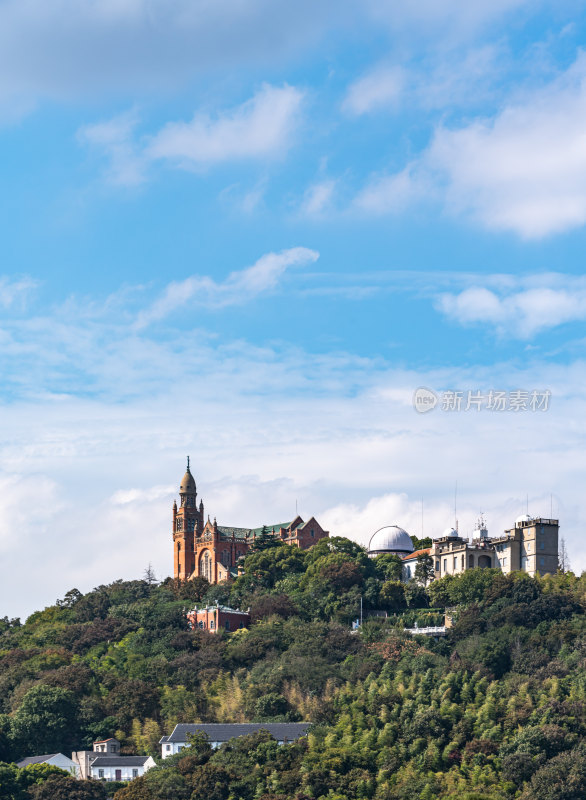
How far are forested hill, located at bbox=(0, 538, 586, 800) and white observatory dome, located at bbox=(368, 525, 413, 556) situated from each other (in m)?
4.20

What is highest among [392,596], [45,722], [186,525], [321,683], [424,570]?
[186,525]

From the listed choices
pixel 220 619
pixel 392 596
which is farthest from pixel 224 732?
pixel 392 596

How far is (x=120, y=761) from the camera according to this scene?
90.6 metres

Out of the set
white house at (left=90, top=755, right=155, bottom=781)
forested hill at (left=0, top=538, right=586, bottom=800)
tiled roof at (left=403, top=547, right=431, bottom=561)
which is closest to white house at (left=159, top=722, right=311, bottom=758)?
white house at (left=90, top=755, right=155, bottom=781)

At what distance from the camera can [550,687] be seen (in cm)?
9150

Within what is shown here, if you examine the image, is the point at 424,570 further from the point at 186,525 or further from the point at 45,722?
the point at 45,722

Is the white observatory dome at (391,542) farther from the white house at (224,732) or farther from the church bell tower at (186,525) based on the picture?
the white house at (224,732)

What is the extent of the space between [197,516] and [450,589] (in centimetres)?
3137

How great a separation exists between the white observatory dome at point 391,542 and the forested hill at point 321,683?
4197mm

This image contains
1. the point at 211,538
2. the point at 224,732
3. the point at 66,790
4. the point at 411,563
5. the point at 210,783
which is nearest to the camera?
the point at 210,783

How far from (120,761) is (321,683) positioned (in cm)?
1404

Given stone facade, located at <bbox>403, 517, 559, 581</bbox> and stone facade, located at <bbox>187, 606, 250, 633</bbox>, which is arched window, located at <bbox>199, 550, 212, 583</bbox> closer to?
stone facade, located at <bbox>187, 606, 250, 633</bbox>

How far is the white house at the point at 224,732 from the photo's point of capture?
8781 centimetres

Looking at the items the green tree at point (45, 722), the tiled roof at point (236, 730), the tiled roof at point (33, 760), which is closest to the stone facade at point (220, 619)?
the green tree at point (45, 722)
